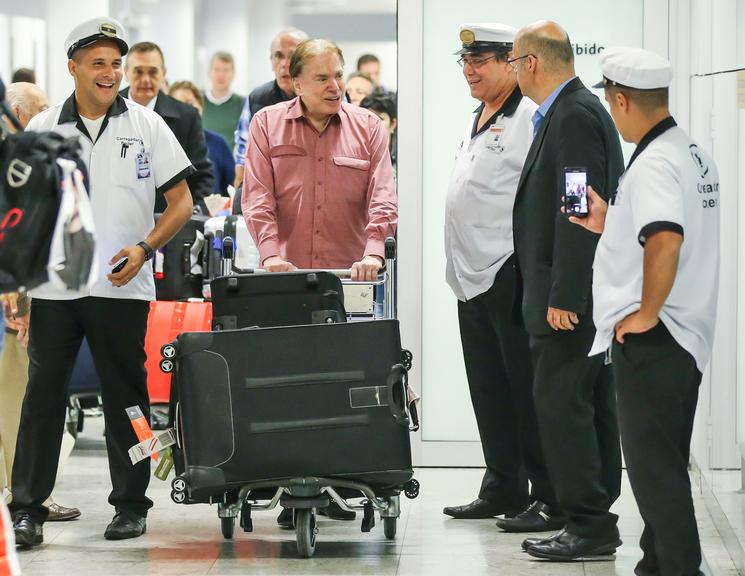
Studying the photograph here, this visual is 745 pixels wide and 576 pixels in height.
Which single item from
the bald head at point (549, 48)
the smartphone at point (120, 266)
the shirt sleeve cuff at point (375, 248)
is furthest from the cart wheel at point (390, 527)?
the bald head at point (549, 48)

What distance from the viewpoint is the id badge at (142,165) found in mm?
4812

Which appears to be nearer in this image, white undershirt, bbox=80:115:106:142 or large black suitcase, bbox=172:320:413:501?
large black suitcase, bbox=172:320:413:501

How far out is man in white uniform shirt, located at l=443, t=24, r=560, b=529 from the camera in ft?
16.3

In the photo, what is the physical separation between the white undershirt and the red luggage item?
1908 mm

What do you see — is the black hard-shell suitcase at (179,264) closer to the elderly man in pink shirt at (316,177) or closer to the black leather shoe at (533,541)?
the elderly man in pink shirt at (316,177)

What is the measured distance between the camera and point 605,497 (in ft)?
14.5

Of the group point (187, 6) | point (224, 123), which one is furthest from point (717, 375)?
point (187, 6)

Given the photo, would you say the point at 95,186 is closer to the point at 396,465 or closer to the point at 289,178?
the point at 289,178

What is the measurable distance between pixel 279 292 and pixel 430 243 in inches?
69.2

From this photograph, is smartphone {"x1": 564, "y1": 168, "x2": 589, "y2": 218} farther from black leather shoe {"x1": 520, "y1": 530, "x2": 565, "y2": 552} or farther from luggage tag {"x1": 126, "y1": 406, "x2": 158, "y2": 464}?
luggage tag {"x1": 126, "y1": 406, "x2": 158, "y2": 464}

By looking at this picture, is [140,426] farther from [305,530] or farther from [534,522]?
[534,522]

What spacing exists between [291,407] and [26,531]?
99 centimetres

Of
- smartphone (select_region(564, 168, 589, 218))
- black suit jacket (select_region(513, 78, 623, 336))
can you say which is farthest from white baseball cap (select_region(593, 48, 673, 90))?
black suit jacket (select_region(513, 78, 623, 336))

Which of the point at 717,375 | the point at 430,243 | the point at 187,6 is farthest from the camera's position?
the point at 187,6
